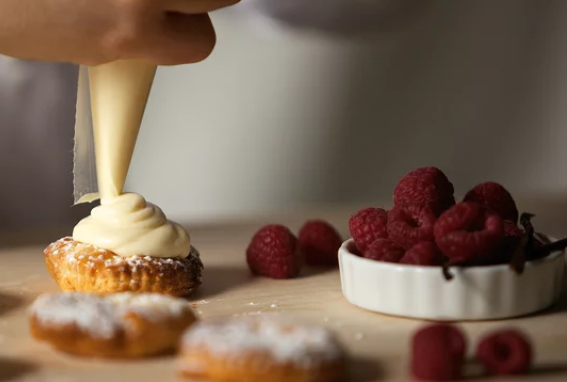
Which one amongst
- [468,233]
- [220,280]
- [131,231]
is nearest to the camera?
[468,233]

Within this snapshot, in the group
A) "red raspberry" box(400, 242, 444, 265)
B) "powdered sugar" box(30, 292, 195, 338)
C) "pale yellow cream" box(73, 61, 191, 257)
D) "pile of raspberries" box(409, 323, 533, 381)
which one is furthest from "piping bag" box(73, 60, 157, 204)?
"pile of raspberries" box(409, 323, 533, 381)

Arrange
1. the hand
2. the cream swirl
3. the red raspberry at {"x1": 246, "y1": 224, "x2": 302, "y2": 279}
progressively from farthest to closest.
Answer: the red raspberry at {"x1": 246, "y1": 224, "x2": 302, "y2": 279}
the cream swirl
the hand

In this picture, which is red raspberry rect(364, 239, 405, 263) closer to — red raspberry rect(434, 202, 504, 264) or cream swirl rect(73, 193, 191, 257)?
red raspberry rect(434, 202, 504, 264)

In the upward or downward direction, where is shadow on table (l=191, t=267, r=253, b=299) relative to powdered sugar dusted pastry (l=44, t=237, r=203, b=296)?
downward

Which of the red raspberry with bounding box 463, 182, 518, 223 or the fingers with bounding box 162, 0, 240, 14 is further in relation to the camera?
the red raspberry with bounding box 463, 182, 518, 223

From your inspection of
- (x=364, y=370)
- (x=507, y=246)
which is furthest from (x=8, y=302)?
(x=507, y=246)

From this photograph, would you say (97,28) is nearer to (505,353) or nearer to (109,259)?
(109,259)

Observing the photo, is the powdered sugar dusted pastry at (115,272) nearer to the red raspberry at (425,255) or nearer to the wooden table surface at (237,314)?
the wooden table surface at (237,314)
